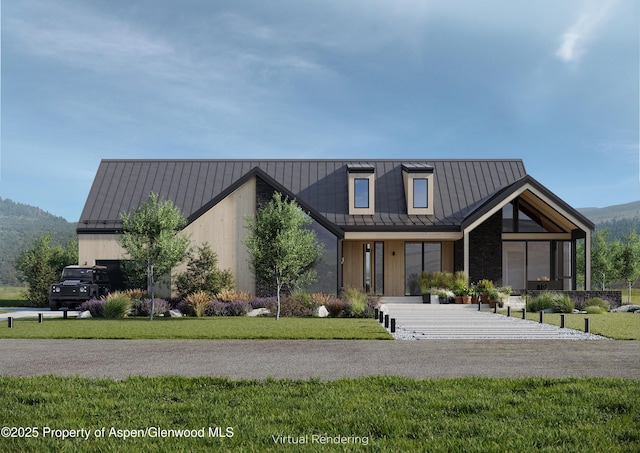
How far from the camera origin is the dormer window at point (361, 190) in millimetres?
33031

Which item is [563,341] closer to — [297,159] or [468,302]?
[468,302]

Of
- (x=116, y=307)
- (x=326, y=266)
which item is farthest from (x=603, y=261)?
(x=116, y=307)

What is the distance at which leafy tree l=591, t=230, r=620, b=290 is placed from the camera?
5273 centimetres

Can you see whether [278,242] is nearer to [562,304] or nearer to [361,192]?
[361,192]

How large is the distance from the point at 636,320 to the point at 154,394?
19358 mm

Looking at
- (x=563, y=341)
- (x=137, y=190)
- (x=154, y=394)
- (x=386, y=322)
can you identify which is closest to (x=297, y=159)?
(x=137, y=190)

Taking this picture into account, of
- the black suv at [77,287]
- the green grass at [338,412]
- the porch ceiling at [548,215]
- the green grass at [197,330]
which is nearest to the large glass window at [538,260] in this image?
the porch ceiling at [548,215]

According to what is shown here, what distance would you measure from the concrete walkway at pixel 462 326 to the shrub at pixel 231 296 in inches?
232

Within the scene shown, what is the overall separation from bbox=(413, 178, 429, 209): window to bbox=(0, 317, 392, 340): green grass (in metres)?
13.8

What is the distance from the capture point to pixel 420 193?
3350cm

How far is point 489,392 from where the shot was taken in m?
8.30

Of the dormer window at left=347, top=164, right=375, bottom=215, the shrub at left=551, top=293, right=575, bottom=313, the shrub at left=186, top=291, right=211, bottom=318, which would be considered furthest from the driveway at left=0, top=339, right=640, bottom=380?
the dormer window at left=347, top=164, right=375, bottom=215

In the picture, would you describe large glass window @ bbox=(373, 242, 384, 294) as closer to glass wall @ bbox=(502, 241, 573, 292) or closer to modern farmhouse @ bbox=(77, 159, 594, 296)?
modern farmhouse @ bbox=(77, 159, 594, 296)

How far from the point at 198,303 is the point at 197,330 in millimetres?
7486
